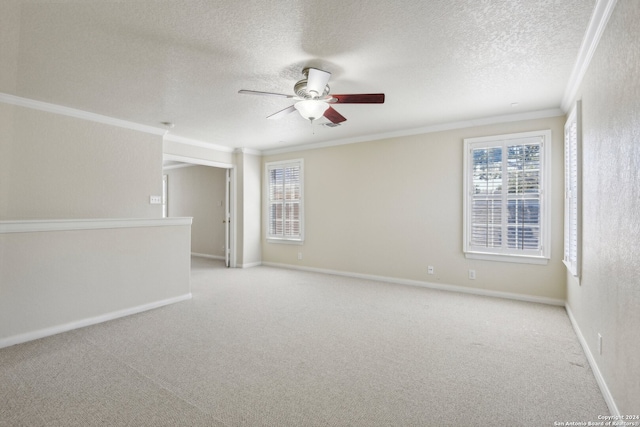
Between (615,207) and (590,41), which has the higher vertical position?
(590,41)

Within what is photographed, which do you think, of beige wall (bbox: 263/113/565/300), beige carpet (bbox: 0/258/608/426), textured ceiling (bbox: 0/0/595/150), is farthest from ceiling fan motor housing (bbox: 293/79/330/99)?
beige wall (bbox: 263/113/565/300)

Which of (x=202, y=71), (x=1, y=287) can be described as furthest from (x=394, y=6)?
(x=1, y=287)

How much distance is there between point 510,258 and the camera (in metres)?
4.32

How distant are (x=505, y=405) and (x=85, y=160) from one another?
17.1 ft

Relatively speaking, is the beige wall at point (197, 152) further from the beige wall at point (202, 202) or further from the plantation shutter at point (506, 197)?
the plantation shutter at point (506, 197)

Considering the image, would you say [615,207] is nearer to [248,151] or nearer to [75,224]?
[75,224]

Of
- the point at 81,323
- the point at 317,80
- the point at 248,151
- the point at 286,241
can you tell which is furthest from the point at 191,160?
the point at 317,80

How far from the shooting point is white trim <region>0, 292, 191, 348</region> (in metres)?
Answer: 2.92

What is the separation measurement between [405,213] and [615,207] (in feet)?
10.8

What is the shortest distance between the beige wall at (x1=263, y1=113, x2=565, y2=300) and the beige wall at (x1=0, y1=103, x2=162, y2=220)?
9.47ft

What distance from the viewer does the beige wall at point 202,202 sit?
7918 mm

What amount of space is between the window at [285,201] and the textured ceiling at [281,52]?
2491mm

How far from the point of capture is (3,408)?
1.97m


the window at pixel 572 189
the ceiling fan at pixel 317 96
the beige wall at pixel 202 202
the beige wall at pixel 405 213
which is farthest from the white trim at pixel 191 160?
the window at pixel 572 189
